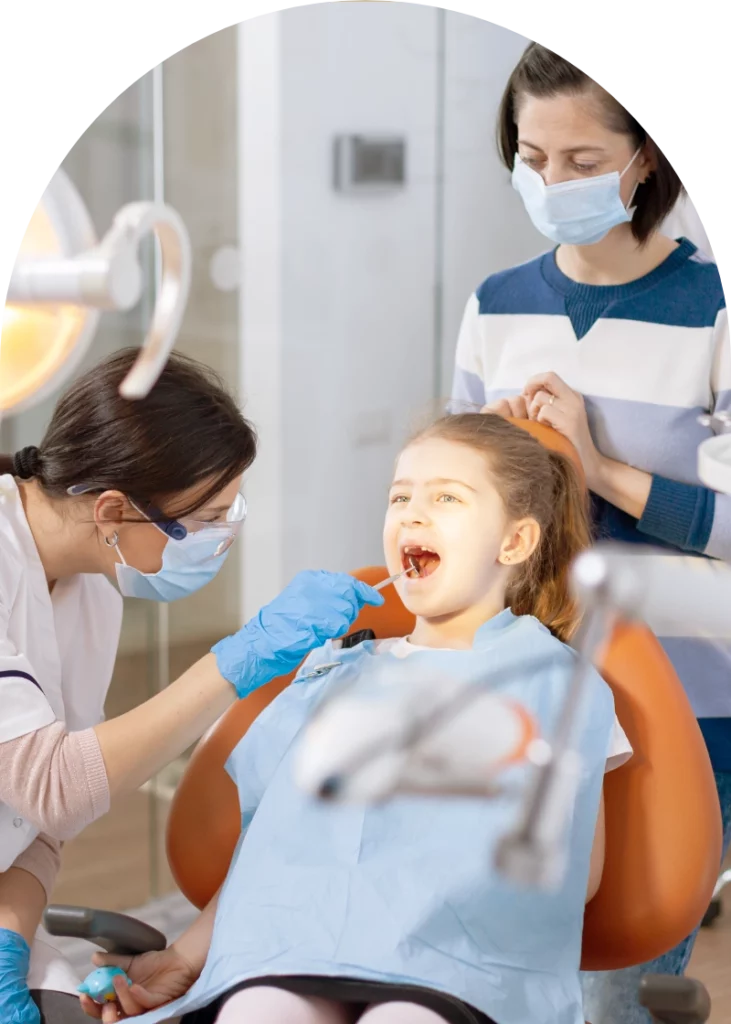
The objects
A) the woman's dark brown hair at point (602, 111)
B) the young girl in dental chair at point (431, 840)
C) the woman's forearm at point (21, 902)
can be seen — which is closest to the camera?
the young girl in dental chair at point (431, 840)

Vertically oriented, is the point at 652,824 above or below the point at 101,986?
above

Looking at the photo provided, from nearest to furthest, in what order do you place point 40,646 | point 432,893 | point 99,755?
1. point 432,893
2. point 99,755
3. point 40,646

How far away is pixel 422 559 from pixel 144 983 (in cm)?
57

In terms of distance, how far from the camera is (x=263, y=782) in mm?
1355

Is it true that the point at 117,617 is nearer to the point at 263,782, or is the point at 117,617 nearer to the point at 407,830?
the point at 263,782

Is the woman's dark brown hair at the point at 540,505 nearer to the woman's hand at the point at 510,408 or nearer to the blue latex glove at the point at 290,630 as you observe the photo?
the woman's hand at the point at 510,408

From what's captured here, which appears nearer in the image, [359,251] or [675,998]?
[675,998]

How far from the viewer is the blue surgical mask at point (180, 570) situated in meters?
1.37

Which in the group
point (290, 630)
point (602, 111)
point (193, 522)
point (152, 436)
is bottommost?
point (290, 630)

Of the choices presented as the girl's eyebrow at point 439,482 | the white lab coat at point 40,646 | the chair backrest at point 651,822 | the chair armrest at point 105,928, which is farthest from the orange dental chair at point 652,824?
the white lab coat at point 40,646

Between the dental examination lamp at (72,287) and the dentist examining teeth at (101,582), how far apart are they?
4cm

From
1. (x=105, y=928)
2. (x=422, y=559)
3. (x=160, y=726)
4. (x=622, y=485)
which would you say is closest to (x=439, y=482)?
(x=422, y=559)

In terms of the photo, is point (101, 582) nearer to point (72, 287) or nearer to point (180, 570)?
point (180, 570)

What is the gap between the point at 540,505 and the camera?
1315 mm
